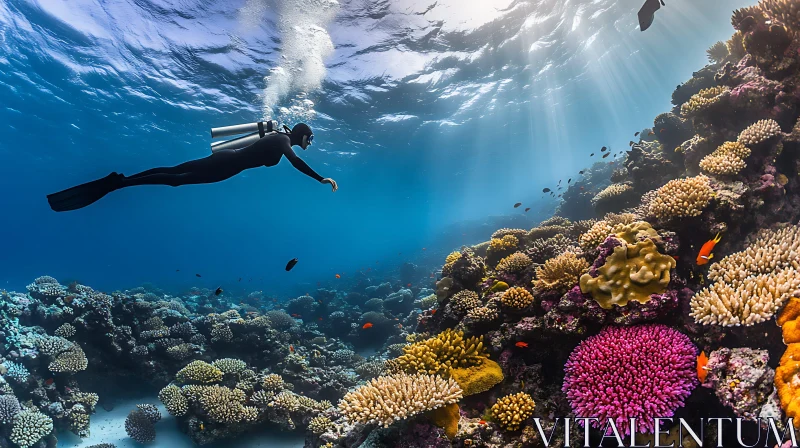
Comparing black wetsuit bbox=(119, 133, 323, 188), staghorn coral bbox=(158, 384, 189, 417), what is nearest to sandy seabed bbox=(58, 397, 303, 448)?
staghorn coral bbox=(158, 384, 189, 417)

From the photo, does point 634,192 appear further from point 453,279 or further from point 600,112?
point 600,112

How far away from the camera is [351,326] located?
1708cm

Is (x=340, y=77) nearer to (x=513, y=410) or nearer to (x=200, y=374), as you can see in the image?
(x=200, y=374)

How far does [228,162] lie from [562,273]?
219 inches

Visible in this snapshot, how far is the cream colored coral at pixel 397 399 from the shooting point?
4.15 meters

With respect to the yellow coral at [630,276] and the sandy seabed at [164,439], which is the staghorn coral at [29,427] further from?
the yellow coral at [630,276]

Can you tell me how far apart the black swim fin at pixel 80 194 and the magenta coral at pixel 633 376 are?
6.67 metres

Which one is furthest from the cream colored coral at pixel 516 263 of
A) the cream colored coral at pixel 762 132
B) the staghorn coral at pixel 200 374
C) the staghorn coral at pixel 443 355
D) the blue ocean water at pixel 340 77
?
the blue ocean water at pixel 340 77

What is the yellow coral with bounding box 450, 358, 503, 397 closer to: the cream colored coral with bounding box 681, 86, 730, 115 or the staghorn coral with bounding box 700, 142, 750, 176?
the staghorn coral with bounding box 700, 142, 750, 176

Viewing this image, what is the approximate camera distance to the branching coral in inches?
142

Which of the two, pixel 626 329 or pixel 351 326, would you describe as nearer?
pixel 626 329

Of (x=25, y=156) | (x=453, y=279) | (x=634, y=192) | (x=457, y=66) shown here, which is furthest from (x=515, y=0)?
(x=25, y=156)

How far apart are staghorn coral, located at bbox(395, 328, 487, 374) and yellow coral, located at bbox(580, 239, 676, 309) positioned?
74.7 inches

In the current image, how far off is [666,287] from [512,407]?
103 inches
